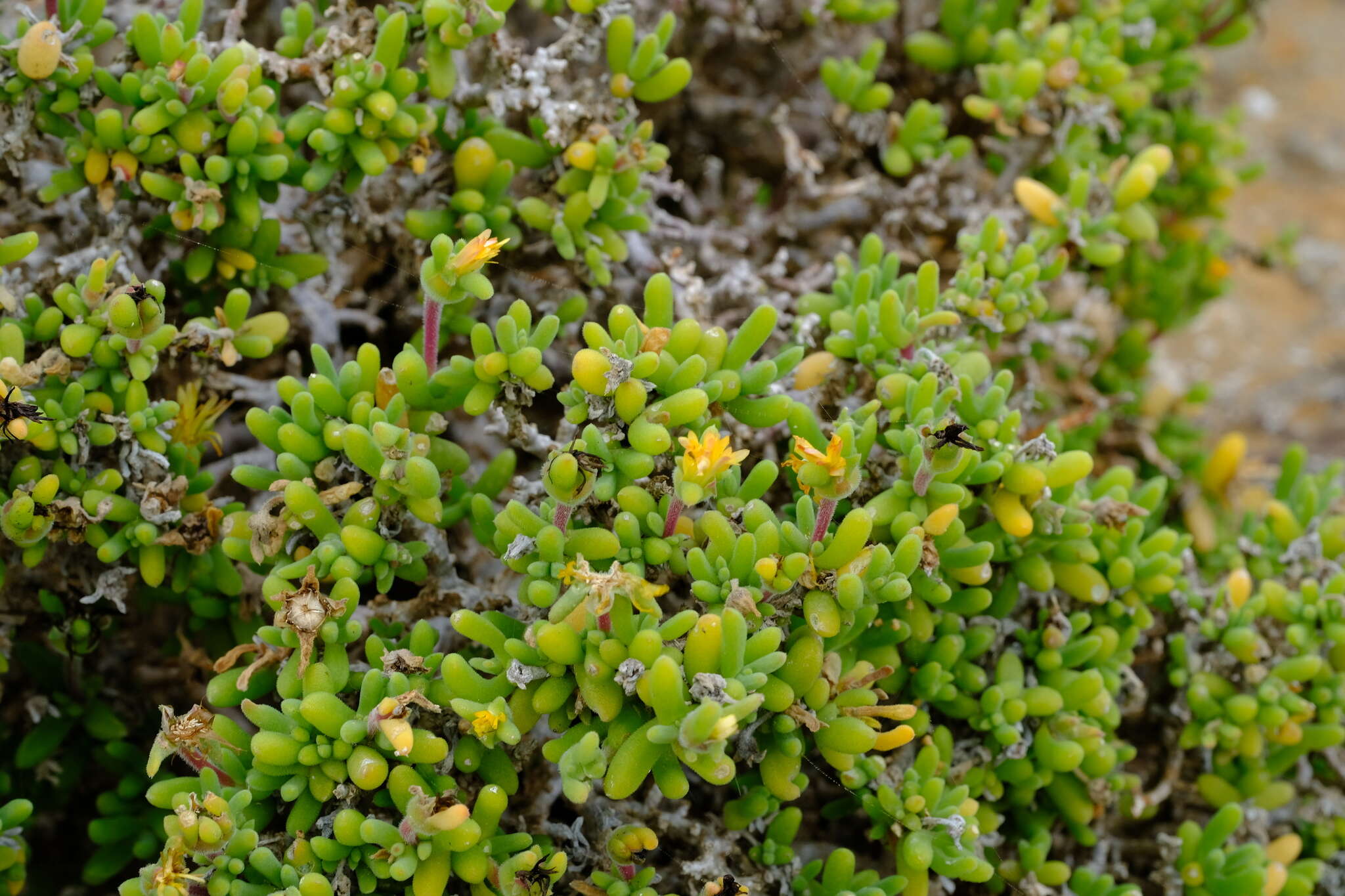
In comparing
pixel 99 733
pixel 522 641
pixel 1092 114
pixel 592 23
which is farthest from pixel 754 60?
pixel 99 733

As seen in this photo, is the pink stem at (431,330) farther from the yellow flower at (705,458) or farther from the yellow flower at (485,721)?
the yellow flower at (485,721)

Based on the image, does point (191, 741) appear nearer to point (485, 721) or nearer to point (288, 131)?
point (485, 721)

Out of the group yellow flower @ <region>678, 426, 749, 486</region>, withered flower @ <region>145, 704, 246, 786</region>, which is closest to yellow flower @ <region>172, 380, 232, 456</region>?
withered flower @ <region>145, 704, 246, 786</region>

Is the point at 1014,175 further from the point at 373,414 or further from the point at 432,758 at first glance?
the point at 432,758

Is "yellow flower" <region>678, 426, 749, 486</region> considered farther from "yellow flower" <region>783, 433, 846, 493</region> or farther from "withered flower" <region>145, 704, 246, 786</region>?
"withered flower" <region>145, 704, 246, 786</region>

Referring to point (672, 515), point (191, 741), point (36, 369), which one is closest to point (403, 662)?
point (191, 741)

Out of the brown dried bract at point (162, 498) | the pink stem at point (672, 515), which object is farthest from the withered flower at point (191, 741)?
the pink stem at point (672, 515)
